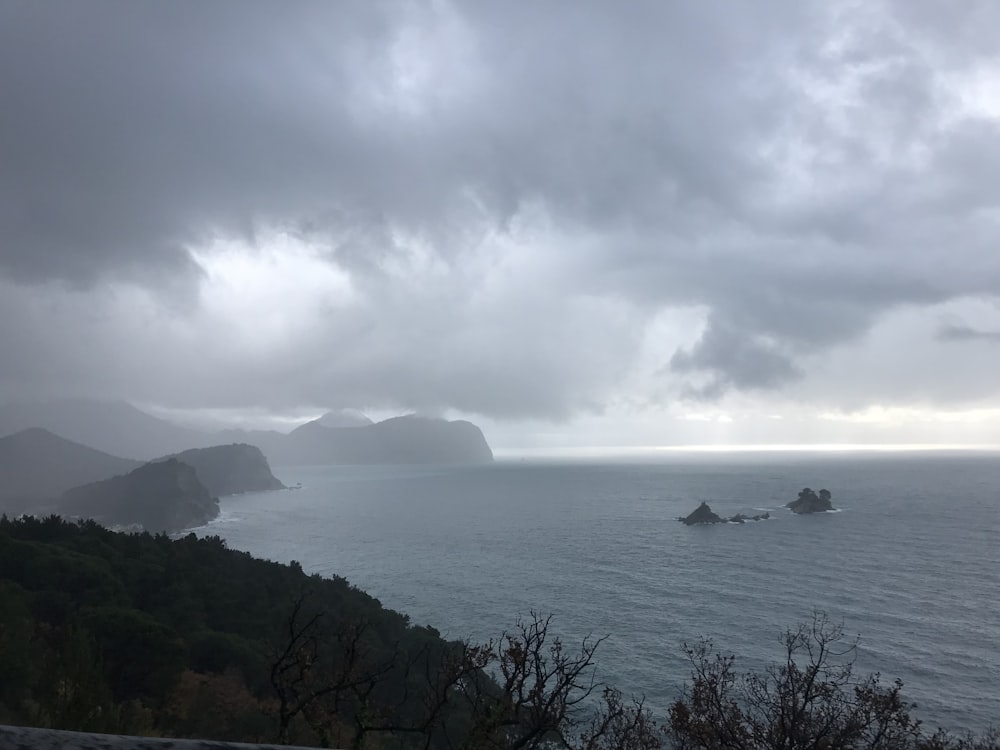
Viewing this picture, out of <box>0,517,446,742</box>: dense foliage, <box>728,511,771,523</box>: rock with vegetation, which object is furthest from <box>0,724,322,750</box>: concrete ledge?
<box>728,511,771,523</box>: rock with vegetation

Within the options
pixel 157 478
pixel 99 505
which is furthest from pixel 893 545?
pixel 99 505

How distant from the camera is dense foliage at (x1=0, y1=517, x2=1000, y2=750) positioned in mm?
13273

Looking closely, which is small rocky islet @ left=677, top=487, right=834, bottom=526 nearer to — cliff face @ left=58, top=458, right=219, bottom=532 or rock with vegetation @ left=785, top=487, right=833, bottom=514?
rock with vegetation @ left=785, top=487, right=833, bottom=514

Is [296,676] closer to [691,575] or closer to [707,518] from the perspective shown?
[691,575]

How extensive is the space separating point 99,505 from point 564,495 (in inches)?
5083

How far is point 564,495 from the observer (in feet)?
623

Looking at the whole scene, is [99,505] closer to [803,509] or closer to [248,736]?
[248,736]

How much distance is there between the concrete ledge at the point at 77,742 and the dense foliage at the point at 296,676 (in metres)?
8.98

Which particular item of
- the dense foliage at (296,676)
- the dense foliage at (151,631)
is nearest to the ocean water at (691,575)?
the dense foliage at (296,676)

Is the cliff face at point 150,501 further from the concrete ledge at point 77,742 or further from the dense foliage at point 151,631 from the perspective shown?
the concrete ledge at point 77,742

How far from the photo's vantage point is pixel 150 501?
140 metres

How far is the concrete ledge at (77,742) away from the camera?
7.68 ft

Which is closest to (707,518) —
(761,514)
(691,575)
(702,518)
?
(702,518)

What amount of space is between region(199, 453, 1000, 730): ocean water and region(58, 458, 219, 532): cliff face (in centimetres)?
986
